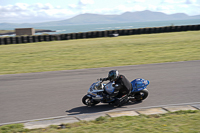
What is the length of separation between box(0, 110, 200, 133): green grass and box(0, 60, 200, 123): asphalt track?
3.34 ft

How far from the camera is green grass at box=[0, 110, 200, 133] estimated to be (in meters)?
5.09

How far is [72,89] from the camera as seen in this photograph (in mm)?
9234

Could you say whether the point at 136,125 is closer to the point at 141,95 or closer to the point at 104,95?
the point at 104,95

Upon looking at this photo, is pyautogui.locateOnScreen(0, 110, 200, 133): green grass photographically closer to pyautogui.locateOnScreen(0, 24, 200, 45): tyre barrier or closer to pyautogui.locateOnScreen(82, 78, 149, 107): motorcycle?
pyautogui.locateOnScreen(82, 78, 149, 107): motorcycle

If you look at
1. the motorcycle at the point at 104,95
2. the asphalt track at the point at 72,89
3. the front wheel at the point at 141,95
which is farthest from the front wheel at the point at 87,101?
the front wheel at the point at 141,95

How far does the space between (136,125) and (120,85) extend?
6.26 ft

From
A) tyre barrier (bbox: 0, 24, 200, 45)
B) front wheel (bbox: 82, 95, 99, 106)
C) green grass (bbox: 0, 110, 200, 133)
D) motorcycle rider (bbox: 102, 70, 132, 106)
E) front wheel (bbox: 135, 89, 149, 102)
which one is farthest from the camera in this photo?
tyre barrier (bbox: 0, 24, 200, 45)

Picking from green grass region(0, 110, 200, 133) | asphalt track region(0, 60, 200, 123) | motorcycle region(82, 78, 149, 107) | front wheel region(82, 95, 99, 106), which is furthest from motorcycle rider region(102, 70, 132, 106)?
green grass region(0, 110, 200, 133)

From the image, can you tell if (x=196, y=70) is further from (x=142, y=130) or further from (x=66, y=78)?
(x=142, y=130)

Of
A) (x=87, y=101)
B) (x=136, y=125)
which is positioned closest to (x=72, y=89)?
(x=87, y=101)

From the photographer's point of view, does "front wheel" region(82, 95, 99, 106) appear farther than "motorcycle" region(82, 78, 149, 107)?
Yes

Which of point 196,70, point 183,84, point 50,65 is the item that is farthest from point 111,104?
point 50,65

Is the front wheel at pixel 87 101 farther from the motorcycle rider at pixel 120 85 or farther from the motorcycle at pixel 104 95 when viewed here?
the motorcycle rider at pixel 120 85

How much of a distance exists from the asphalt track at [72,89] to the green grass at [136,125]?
3.34 ft
